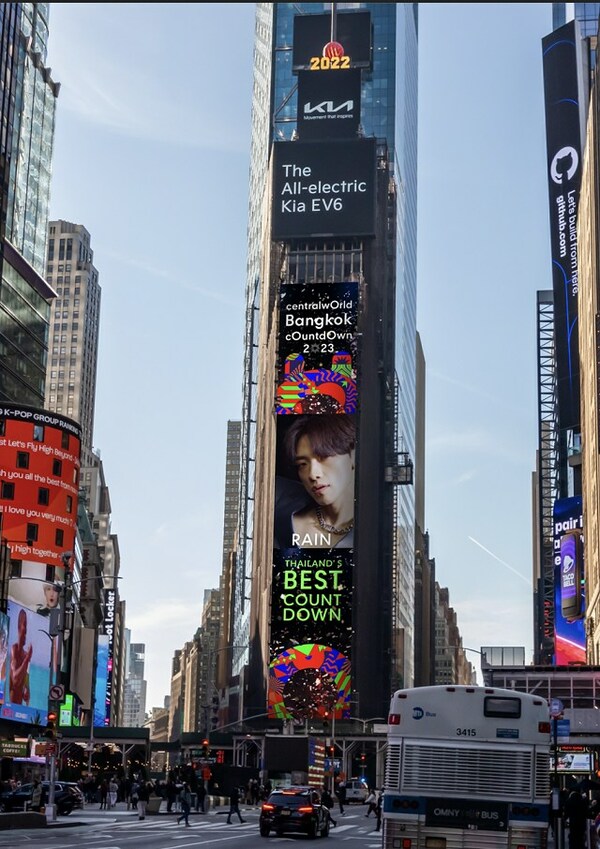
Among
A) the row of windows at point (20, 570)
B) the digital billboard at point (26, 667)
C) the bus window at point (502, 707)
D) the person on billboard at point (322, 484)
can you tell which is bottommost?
the bus window at point (502, 707)

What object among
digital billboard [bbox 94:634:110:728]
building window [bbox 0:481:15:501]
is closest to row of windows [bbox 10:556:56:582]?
building window [bbox 0:481:15:501]

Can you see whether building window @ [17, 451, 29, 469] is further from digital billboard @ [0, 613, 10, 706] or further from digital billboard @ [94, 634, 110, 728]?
digital billboard @ [94, 634, 110, 728]

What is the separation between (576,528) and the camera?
13088 cm

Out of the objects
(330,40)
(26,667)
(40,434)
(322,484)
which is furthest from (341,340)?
(26,667)

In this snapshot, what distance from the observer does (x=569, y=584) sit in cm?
13038

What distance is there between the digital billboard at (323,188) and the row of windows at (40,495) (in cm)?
7418

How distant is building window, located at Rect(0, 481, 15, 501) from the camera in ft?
346

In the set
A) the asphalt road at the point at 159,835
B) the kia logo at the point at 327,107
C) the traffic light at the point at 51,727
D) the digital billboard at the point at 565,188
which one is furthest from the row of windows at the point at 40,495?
the kia logo at the point at 327,107

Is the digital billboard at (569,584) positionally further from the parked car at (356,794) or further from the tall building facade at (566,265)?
the parked car at (356,794)

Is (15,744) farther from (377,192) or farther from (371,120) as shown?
(371,120)

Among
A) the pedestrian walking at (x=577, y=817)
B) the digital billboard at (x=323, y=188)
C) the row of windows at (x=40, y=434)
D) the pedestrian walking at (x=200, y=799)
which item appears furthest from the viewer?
the digital billboard at (x=323, y=188)

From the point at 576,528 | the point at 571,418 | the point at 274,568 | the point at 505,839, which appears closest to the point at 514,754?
the point at 505,839

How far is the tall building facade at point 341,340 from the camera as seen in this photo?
159000mm

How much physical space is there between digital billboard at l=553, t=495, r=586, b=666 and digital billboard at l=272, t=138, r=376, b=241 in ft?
186
